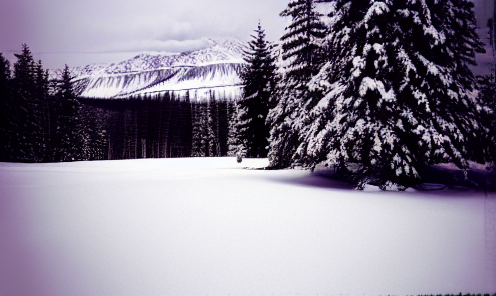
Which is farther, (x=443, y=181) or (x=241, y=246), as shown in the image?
(x=443, y=181)

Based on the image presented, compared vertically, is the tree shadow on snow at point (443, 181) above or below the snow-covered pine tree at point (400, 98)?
below

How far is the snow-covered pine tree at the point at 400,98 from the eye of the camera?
796 cm

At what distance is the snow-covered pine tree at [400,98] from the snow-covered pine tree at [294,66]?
3.45 metres

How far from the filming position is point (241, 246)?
3.89 m

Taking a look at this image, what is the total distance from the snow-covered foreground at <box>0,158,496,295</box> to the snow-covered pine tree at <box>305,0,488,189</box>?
1568mm

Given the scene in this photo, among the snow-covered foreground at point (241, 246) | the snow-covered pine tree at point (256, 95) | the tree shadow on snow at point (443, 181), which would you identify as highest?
the snow-covered pine tree at point (256, 95)

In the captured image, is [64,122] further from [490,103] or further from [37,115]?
[490,103]

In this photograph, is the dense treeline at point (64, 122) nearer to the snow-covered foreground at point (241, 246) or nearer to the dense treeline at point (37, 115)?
the dense treeline at point (37, 115)

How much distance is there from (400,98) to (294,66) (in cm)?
566

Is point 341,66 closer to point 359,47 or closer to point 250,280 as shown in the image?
point 359,47

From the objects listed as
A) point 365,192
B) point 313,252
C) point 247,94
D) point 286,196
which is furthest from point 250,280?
point 247,94

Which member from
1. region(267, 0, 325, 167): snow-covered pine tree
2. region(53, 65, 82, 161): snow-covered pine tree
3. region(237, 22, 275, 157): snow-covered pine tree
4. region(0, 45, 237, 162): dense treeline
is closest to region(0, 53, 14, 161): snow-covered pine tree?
region(0, 45, 237, 162): dense treeline

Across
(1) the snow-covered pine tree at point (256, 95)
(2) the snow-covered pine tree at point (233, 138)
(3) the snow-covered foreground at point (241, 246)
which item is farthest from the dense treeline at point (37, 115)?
(2) the snow-covered pine tree at point (233, 138)

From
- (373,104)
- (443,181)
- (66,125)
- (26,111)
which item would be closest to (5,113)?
(26,111)
